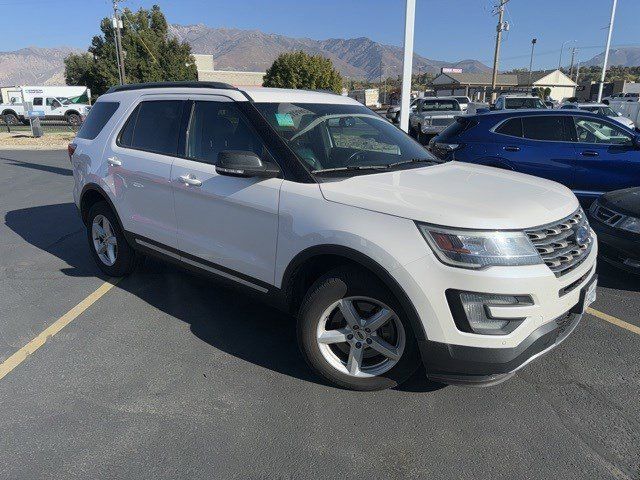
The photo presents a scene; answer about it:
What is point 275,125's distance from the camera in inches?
132

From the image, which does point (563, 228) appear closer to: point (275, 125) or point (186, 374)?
point (275, 125)

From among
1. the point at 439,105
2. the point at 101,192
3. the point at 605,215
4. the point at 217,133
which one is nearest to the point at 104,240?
the point at 101,192

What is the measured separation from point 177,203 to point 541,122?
5971 mm

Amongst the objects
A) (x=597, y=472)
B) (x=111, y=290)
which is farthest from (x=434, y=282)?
(x=111, y=290)

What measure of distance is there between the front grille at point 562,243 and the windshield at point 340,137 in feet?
3.93

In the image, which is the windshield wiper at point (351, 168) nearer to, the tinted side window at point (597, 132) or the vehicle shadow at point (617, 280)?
the vehicle shadow at point (617, 280)

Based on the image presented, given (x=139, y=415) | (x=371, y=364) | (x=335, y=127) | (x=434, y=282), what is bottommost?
(x=139, y=415)

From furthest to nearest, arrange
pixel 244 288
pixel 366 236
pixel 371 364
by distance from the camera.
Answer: pixel 244 288
pixel 371 364
pixel 366 236

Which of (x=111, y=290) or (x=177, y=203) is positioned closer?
(x=177, y=203)

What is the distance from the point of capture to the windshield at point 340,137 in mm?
3340

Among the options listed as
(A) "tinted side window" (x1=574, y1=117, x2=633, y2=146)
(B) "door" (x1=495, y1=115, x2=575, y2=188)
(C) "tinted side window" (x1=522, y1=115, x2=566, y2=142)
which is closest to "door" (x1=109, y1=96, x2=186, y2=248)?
(B) "door" (x1=495, y1=115, x2=575, y2=188)

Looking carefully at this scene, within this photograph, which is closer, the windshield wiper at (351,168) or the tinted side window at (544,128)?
the windshield wiper at (351,168)

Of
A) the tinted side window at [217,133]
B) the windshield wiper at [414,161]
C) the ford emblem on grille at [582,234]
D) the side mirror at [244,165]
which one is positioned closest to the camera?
the ford emblem on grille at [582,234]

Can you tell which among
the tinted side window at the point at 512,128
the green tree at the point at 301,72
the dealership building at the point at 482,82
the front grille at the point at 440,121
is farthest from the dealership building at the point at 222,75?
the tinted side window at the point at 512,128
